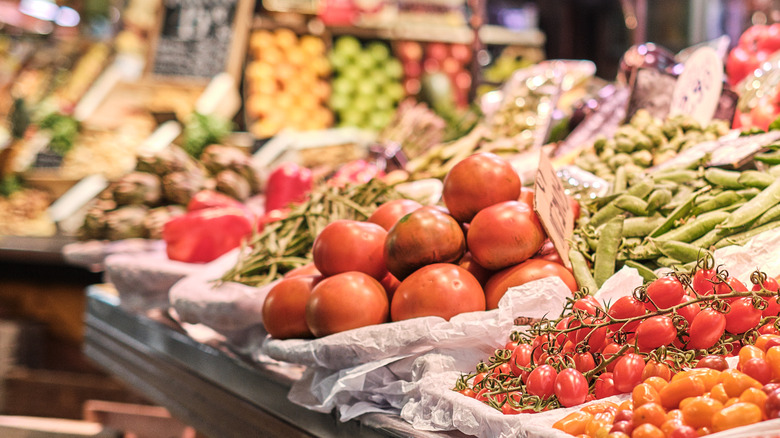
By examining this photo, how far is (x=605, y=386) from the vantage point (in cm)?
118

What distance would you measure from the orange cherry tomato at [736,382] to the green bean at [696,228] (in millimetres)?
840

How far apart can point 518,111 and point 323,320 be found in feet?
7.31

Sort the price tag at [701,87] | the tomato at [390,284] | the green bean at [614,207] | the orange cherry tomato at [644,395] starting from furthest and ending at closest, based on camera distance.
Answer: the price tag at [701,87] < the green bean at [614,207] < the tomato at [390,284] < the orange cherry tomato at [644,395]

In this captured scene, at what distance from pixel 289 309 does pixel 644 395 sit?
3.33ft

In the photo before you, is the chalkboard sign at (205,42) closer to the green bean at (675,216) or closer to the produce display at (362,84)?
the produce display at (362,84)

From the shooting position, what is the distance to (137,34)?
8.16 m

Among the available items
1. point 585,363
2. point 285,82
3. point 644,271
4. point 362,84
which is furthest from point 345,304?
point 362,84

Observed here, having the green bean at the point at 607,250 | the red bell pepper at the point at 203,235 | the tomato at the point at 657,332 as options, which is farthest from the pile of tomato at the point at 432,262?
the red bell pepper at the point at 203,235

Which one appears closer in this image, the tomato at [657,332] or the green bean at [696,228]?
the tomato at [657,332]

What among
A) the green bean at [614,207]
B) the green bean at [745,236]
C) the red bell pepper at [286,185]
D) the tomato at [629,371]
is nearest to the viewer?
the tomato at [629,371]

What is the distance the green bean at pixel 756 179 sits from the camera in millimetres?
1812

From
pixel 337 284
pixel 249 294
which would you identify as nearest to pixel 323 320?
pixel 337 284

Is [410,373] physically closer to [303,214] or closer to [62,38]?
[303,214]

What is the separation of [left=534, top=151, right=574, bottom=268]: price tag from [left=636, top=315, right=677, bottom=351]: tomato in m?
0.45
